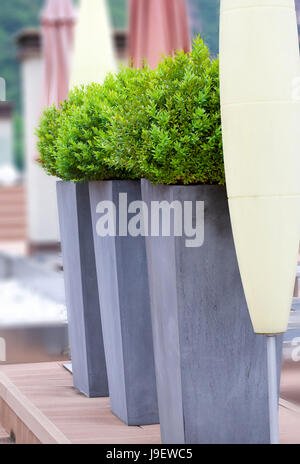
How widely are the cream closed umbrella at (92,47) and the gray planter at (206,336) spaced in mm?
3224

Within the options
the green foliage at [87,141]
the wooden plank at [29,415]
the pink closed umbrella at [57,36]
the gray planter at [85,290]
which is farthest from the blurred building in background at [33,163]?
the green foliage at [87,141]

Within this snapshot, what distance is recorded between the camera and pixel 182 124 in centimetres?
271

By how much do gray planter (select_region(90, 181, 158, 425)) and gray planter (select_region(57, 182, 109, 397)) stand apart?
411 millimetres

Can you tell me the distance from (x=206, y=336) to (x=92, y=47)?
149 inches

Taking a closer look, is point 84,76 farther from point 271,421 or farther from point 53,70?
point 53,70

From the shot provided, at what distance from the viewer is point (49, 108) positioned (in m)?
4.11

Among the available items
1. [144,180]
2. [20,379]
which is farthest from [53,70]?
[144,180]

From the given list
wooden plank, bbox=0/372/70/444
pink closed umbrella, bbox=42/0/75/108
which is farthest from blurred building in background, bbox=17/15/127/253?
wooden plank, bbox=0/372/70/444

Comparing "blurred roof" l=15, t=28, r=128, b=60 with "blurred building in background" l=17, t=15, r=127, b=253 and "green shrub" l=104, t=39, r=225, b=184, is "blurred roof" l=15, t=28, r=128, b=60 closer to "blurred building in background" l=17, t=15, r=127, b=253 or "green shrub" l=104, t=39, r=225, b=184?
"blurred building in background" l=17, t=15, r=127, b=253

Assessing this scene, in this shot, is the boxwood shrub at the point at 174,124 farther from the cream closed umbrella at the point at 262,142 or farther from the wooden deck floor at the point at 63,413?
the wooden deck floor at the point at 63,413

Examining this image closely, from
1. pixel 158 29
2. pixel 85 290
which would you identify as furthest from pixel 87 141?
pixel 158 29

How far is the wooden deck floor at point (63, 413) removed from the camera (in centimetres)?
324

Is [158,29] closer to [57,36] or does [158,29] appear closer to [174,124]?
[174,124]

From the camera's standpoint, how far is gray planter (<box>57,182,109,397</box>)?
12.7ft
